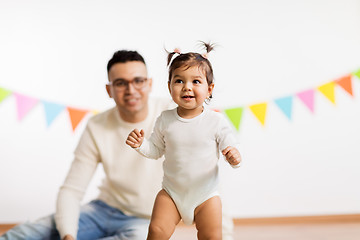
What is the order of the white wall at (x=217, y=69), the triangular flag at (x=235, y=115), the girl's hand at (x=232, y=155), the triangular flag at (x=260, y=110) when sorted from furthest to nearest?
1. the white wall at (x=217, y=69)
2. the triangular flag at (x=260, y=110)
3. the triangular flag at (x=235, y=115)
4. the girl's hand at (x=232, y=155)

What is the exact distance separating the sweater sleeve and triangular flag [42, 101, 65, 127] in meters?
0.57

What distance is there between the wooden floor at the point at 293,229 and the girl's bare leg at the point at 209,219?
4.16 ft

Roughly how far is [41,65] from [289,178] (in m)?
1.52

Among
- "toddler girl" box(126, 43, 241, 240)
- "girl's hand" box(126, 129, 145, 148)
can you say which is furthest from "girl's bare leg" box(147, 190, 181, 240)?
"girl's hand" box(126, 129, 145, 148)

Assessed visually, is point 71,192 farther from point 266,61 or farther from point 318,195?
point 318,195

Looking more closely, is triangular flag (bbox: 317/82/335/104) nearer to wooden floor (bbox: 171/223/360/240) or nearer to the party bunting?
wooden floor (bbox: 171/223/360/240)

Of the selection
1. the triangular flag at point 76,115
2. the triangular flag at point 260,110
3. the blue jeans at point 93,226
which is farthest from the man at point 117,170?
the triangular flag at point 260,110

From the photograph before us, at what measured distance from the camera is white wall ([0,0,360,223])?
2438mm

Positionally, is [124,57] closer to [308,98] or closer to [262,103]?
[262,103]

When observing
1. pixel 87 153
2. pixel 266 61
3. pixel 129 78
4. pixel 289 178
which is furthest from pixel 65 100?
pixel 289 178

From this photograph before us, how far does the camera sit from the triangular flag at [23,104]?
232cm

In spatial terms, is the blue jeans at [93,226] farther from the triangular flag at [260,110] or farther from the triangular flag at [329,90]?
the triangular flag at [329,90]

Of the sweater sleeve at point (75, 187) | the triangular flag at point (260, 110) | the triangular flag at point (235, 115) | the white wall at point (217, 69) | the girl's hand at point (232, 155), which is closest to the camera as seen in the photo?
the girl's hand at point (232, 155)

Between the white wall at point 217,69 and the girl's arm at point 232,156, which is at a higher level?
the white wall at point 217,69
